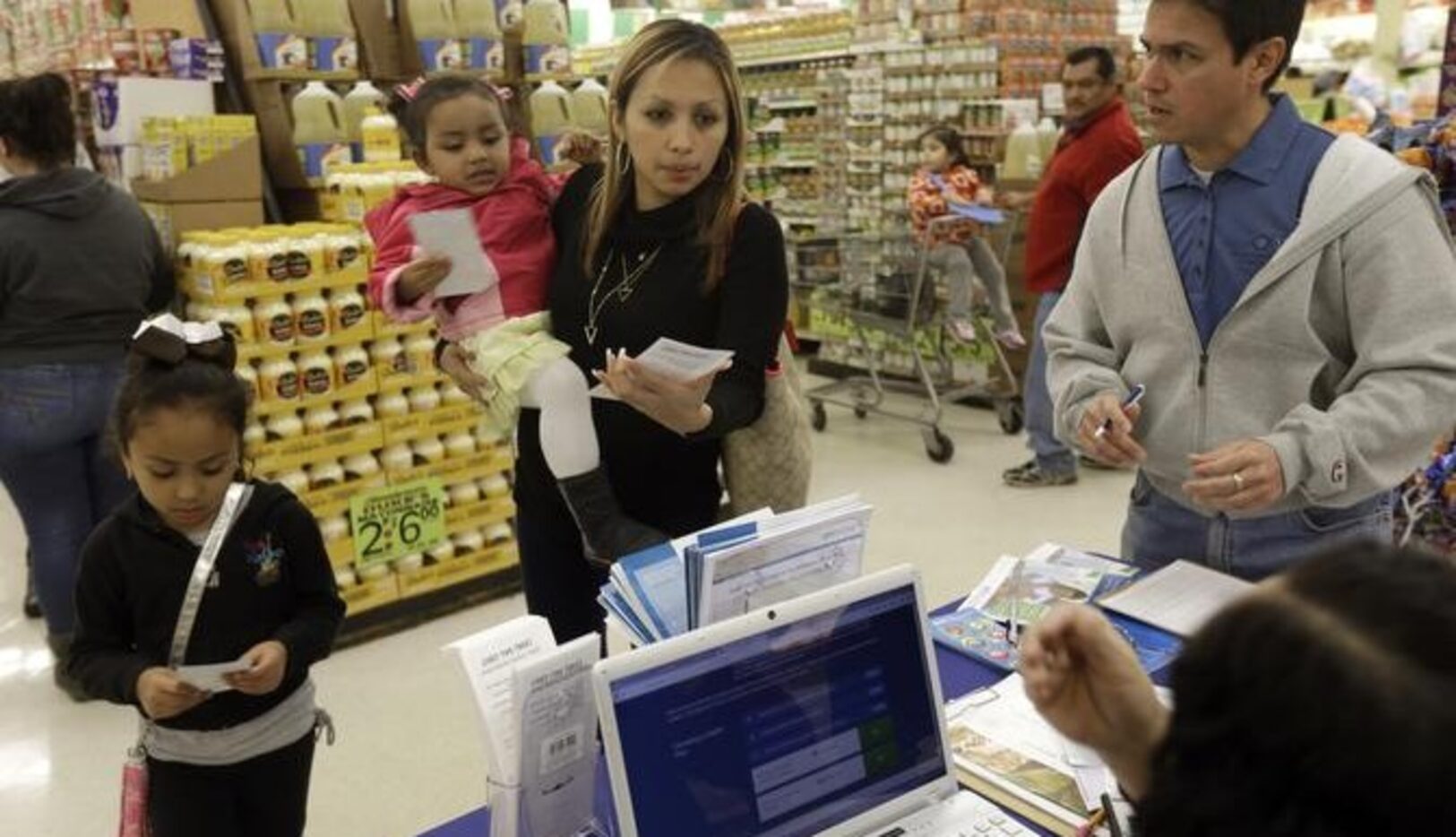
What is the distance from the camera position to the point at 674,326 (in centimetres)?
176

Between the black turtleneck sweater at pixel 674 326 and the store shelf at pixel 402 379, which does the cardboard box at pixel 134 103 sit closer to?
the store shelf at pixel 402 379

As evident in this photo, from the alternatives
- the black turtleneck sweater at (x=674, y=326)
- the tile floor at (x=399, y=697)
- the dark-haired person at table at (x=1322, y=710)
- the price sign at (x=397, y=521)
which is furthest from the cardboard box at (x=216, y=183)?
the dark-haired person at table at (x=1322, y=710)

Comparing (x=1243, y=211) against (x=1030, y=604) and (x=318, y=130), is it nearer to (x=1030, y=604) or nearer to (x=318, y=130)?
(x=1030, y=604)

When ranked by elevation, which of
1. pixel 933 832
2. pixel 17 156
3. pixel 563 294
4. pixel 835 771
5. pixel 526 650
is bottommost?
pixel 933 832

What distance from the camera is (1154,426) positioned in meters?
1.75

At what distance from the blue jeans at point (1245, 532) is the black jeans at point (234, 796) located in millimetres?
1480

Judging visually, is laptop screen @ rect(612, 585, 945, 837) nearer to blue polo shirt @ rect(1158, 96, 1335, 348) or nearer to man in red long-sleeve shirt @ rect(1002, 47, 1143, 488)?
blue polo shirt @ rect(1158, 96, 1335, 348)

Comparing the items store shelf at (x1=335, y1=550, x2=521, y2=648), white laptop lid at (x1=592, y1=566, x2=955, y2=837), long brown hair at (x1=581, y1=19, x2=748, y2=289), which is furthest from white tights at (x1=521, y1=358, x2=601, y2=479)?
store shelf at (x1=335, y1=550, x2=521, y2=648)

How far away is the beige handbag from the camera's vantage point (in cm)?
188

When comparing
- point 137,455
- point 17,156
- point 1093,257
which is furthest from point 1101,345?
point 17,156

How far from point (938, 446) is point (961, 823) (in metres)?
4.44

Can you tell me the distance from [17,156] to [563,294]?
2.18 meters

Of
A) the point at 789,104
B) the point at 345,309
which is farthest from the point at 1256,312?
the point at 789,104

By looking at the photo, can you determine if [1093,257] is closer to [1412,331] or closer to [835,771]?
[1412,331]
